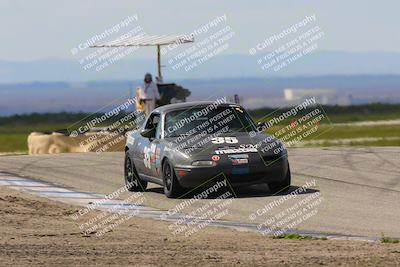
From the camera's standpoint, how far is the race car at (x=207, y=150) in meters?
16.0

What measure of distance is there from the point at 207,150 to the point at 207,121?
787 mm

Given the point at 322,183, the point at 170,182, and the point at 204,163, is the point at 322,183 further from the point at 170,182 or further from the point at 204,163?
the point at 170,182

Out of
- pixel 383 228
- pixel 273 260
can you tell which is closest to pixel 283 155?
pixel 383 228

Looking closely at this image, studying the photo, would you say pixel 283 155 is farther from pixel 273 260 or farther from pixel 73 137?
pixel 73 137

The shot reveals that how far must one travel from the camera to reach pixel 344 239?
11555mm

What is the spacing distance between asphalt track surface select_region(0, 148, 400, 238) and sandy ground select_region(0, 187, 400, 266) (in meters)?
1.66

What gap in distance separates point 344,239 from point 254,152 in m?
4.67

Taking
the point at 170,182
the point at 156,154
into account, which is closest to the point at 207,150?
the point at 170,182

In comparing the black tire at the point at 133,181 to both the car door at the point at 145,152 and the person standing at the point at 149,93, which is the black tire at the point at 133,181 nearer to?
the car door at the point at 145,152

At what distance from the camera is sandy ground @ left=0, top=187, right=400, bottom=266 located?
9312mm

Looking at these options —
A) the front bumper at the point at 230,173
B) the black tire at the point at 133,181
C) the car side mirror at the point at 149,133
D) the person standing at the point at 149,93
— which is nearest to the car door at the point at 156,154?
the car side mirror at the point at 149,133

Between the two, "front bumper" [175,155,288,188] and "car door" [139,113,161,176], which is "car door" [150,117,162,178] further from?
"front bumper" [175,155,288,188]

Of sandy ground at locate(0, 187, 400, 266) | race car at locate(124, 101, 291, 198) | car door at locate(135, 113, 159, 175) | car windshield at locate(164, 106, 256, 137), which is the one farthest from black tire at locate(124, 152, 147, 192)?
sandy ground at locate(0, 187, 400, 266)

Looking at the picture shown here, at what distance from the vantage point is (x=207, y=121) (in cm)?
1686
